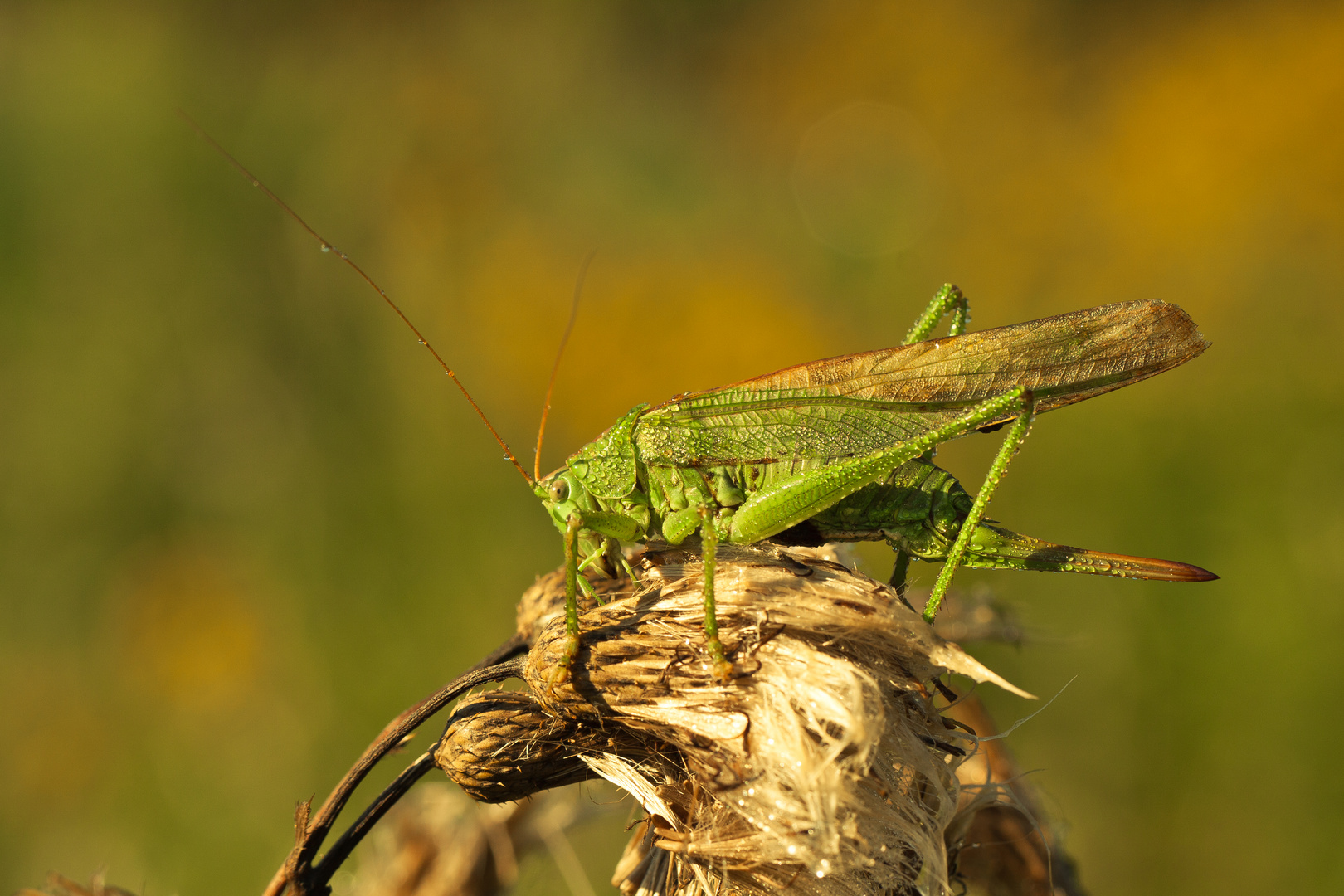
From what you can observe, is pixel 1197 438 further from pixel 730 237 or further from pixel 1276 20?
pixel 730 237

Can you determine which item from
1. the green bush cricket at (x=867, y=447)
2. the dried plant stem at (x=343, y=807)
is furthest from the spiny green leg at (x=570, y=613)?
the dried plant stem at (x=343, y=807)

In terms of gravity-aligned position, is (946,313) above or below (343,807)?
above

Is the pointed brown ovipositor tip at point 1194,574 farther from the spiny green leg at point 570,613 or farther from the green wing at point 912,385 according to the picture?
the spiny green leg at point 570,613

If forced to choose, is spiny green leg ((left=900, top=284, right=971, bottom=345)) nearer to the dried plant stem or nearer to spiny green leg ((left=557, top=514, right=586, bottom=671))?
spiny green leg ((left=557, top=514, right=586, bottom=671))

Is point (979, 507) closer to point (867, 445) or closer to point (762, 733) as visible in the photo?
point (867, 445)

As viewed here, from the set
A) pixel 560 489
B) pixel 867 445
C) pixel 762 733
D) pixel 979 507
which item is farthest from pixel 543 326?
pixel 762 733

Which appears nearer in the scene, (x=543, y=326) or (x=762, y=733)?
(x=762, y=733)

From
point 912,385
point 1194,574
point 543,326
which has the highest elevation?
point 543,326
